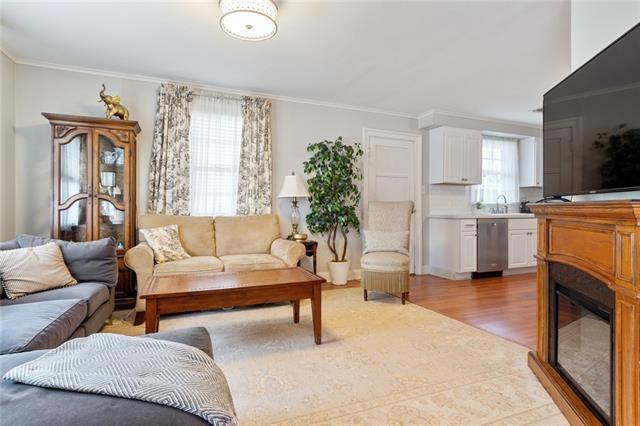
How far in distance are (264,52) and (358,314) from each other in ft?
8.79

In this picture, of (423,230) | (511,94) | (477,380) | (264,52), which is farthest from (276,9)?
(423,230)

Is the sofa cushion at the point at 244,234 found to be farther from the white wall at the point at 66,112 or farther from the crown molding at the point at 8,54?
the crown molding at the point at 8,54

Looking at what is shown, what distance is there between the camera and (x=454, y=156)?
485cm

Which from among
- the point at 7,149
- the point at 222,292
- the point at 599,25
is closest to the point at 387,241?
the point at 222,292

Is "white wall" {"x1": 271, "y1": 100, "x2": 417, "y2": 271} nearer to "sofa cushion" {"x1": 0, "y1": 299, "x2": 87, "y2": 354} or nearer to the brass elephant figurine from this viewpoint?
the brass elephant figurine

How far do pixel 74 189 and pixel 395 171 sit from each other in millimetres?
4085

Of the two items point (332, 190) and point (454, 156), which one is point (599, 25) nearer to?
point (332, 190)

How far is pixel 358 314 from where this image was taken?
3.01 m

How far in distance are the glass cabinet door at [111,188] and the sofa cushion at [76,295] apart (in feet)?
3.66

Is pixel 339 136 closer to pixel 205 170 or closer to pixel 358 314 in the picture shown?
pixel 205 170

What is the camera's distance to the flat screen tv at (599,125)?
1.29 m

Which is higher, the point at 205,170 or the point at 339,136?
the point at 339,136

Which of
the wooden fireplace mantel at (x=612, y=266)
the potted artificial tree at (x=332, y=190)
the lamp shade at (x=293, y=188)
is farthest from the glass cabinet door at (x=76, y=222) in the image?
the wooden fireplace mantel at (x=612, y=266)

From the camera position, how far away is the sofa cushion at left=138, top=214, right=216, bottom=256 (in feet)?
11.3
